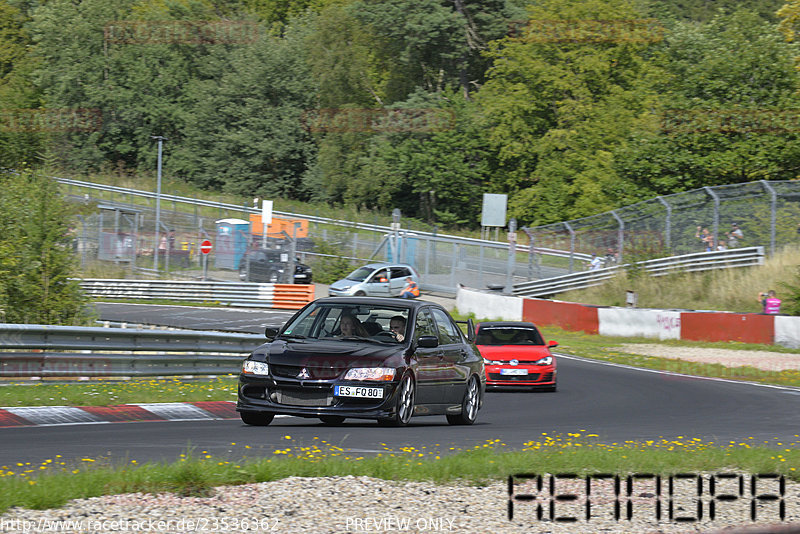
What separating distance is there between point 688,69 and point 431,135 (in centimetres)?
1893

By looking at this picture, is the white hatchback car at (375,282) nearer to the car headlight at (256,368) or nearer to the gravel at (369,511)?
the car headlight at (256,368)

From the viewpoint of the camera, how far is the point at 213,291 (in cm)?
4434

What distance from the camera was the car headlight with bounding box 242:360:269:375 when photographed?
11633 mm

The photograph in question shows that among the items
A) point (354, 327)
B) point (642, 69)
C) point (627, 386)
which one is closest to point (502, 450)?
point (354, 327)

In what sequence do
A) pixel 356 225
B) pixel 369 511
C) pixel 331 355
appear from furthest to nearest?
pixel 356 225 < pixel 331 355 < pixel 369 511

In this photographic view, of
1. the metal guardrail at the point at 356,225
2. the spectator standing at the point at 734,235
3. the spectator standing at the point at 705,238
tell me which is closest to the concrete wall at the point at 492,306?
the metal guardrail at the point at 356,225

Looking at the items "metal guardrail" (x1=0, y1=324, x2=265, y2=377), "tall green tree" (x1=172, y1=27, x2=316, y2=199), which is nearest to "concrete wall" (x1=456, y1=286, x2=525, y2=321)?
"metal guardrail" (x1=0, y1=324, x2=265, y2=377)

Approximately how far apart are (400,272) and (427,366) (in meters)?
33.4

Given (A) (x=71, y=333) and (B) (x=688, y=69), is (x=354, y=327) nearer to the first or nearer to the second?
(A) (x=71, y=333)

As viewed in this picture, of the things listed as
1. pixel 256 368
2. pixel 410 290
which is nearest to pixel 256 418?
A: pixel 256 368

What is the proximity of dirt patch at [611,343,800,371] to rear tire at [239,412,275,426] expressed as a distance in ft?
51.7

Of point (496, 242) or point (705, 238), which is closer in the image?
point (705, 238)

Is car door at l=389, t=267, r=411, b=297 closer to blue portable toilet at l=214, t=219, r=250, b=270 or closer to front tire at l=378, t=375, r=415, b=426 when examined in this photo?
blue portable toilet at l=214, t=219, r=250, b=270

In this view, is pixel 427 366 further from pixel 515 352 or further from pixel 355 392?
pixel 515 352
